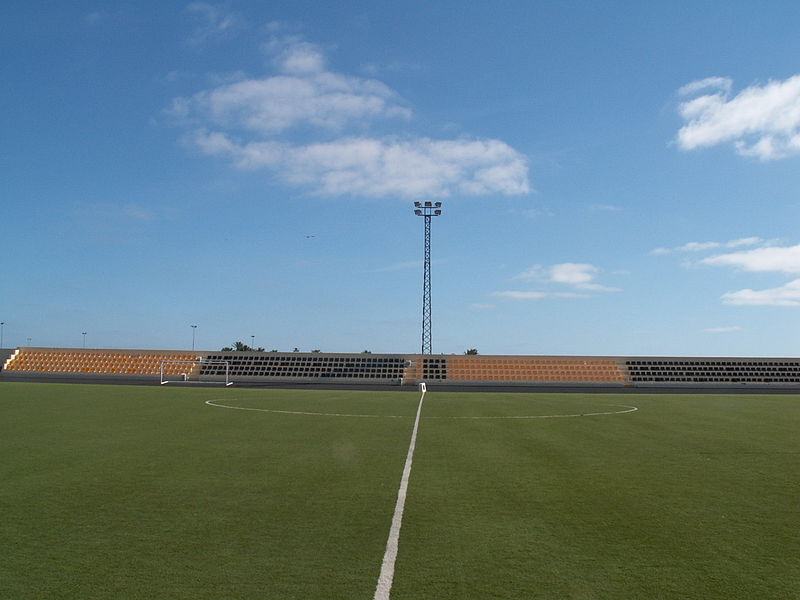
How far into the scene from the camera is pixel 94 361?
61.9m

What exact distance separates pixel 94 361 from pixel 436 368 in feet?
117

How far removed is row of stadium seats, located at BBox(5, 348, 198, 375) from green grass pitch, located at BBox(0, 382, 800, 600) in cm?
4743

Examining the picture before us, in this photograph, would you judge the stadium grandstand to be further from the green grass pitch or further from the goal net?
the green grass pitch

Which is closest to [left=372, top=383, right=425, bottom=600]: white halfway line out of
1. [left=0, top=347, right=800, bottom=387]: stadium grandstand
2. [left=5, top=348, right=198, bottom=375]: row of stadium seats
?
[left=0, top=347, right=800, bottom=387]: stadium grandstand

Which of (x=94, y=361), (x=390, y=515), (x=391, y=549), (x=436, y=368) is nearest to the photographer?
(x=391, y=549)

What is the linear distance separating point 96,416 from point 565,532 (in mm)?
16379

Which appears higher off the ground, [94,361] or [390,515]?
[94,361]

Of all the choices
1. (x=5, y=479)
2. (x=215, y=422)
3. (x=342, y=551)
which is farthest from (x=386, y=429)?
(x=342, y=551)

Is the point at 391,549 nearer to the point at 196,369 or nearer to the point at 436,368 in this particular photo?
the point at 436,368

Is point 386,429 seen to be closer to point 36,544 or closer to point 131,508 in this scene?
point 131,508

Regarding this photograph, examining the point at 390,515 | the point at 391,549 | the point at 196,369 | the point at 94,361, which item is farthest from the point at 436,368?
Answer: the point at 391,549

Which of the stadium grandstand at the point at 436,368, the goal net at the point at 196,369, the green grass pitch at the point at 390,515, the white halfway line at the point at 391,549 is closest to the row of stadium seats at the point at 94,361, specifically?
the goal net at the point at 196,369

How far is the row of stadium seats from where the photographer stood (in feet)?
196

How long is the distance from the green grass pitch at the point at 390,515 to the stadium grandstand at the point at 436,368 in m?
41.8
